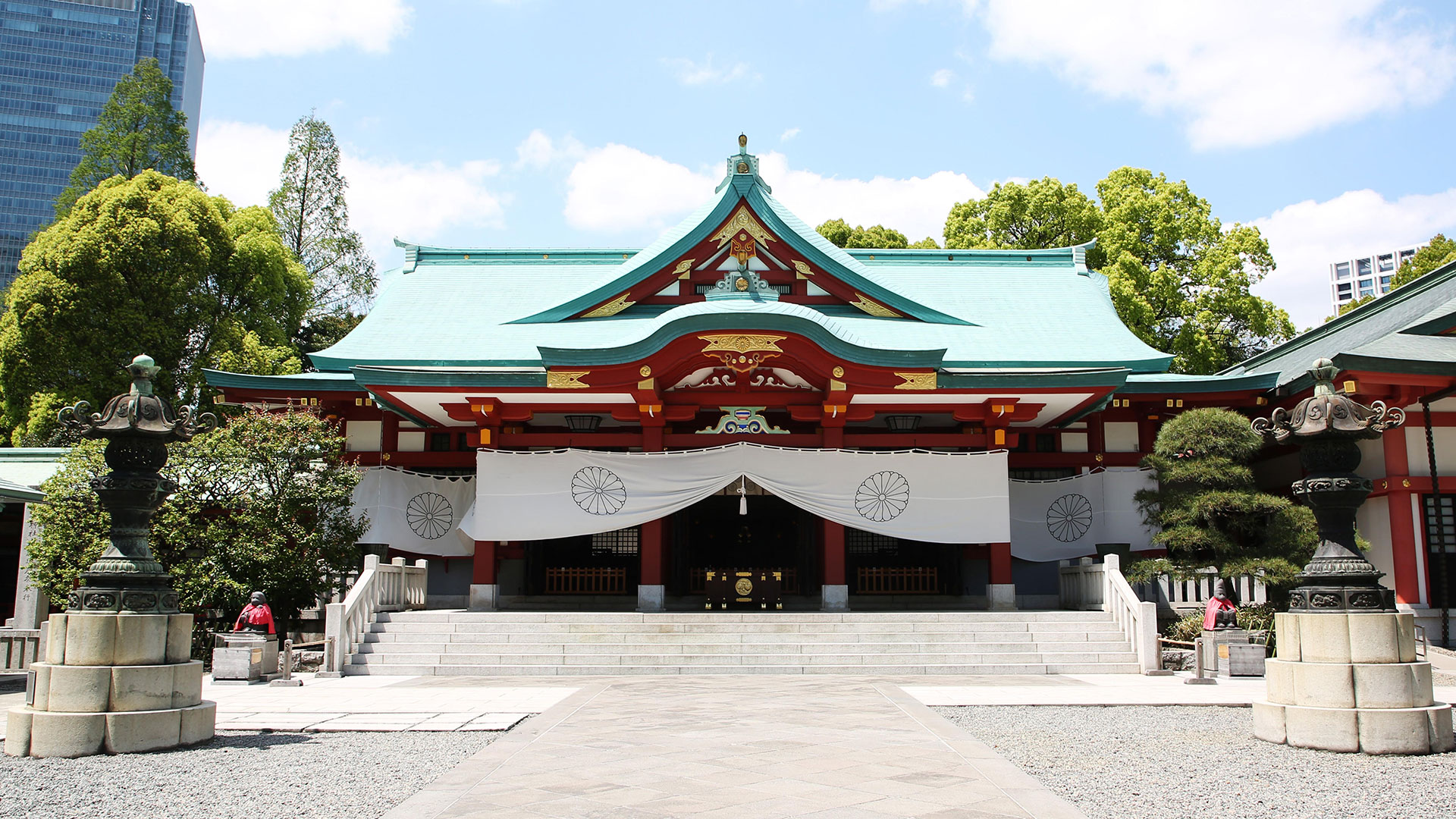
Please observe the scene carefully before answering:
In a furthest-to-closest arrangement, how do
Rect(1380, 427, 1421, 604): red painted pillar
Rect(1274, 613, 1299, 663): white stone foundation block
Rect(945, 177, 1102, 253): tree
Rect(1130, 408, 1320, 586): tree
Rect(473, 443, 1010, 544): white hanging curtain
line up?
Rect(945, 177, 1102, 253): tree < Rect(473, 443, 1010, 544): white hanging curtain < Rect(1380, 427, 1421, 604): red painted pillar < Rect(1130, 408, 1320, 586): tree < Rect(1274, 613, 1299, 663): white stone foundation block

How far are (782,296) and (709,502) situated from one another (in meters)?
4.10

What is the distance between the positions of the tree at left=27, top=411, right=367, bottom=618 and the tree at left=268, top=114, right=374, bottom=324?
20.9 meters

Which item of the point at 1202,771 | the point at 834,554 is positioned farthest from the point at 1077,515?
the point at 1202,771

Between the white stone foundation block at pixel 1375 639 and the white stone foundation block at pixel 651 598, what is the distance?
32.8 ft

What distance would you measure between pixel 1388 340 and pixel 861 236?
1956cm

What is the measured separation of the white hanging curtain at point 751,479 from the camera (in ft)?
50.6

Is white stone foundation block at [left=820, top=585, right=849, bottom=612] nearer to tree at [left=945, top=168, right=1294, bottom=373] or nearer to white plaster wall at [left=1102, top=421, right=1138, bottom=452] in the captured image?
white plaster wall at [left=1102, top=421, right=1138, bottom=452]

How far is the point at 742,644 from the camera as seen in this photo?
13.1 metres

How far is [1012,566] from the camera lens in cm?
1798

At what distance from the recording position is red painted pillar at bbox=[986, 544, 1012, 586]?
15758mm

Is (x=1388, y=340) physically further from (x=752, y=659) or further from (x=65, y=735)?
(x=65, y=735)

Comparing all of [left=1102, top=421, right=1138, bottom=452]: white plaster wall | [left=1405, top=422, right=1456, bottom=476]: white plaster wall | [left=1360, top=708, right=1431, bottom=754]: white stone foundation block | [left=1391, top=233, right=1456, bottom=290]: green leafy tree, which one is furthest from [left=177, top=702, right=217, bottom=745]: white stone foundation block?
[left=1391, top=233, right=1456, bottom=290]: green leafy tree

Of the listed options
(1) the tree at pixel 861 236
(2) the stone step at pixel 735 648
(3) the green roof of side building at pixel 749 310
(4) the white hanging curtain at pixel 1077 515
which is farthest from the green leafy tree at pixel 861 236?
(2) the stone step at pixel 735 648

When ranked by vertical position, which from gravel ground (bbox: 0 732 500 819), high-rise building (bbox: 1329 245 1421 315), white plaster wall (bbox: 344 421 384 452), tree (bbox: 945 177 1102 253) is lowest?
gravel ground (bbox: 0 732 500 819)
